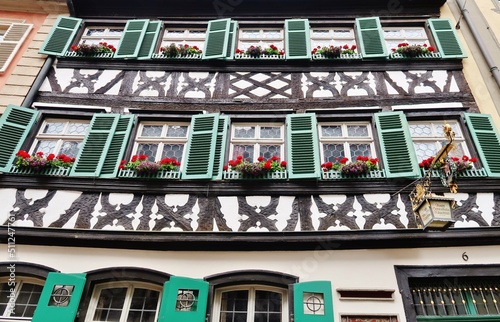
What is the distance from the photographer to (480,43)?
335 inches

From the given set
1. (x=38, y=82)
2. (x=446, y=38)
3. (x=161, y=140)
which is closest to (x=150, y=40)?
(x=38, y=82)

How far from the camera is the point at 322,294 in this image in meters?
5.52

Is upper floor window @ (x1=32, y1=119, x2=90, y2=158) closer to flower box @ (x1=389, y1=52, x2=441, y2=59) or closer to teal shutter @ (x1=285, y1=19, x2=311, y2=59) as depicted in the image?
teal shutter @ (x1=285, y1=19, x2=311, y2=59)

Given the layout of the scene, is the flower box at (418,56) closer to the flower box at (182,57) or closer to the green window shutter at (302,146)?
the green window shutter at (302,146)

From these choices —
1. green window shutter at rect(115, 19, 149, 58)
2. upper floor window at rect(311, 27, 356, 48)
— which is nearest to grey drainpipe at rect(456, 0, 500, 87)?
upper floor window at rect(311, 27, 356, 48)

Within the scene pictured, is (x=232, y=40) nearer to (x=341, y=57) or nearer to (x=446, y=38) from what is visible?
(x=341, y=57)

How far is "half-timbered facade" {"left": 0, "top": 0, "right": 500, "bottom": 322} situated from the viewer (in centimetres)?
576

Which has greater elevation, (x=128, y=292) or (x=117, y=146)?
(x=117, y=146)

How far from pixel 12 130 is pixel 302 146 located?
5507mm

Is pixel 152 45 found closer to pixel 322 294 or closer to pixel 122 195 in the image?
pixel 122 195

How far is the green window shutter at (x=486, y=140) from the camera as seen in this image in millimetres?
6641

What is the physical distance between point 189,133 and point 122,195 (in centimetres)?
173

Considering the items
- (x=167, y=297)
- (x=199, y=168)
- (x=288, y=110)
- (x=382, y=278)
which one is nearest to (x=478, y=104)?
(x=288, y=110)

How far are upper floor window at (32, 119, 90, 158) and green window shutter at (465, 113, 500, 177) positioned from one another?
7474mm
